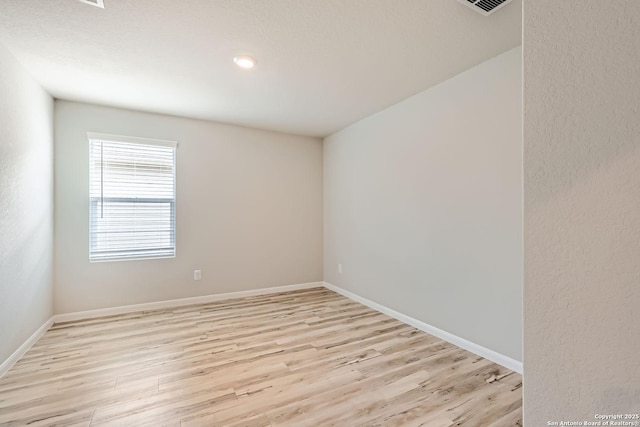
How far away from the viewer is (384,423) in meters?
1.69

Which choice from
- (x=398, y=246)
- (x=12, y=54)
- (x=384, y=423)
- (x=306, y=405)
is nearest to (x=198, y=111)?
(x=12, y=54)

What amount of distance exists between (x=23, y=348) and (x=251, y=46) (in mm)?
3154

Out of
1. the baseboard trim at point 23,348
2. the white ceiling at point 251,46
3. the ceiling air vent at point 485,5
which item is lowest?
the baseboard trim at point 23,348

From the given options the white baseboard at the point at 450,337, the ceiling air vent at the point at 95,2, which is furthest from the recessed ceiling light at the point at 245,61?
the white baseboard at the point at 450,337

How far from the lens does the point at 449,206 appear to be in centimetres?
276

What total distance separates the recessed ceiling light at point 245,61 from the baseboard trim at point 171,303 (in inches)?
116

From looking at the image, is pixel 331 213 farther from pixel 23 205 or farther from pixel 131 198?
pixel 23 205

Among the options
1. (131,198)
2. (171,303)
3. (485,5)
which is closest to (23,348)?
(171,303)
